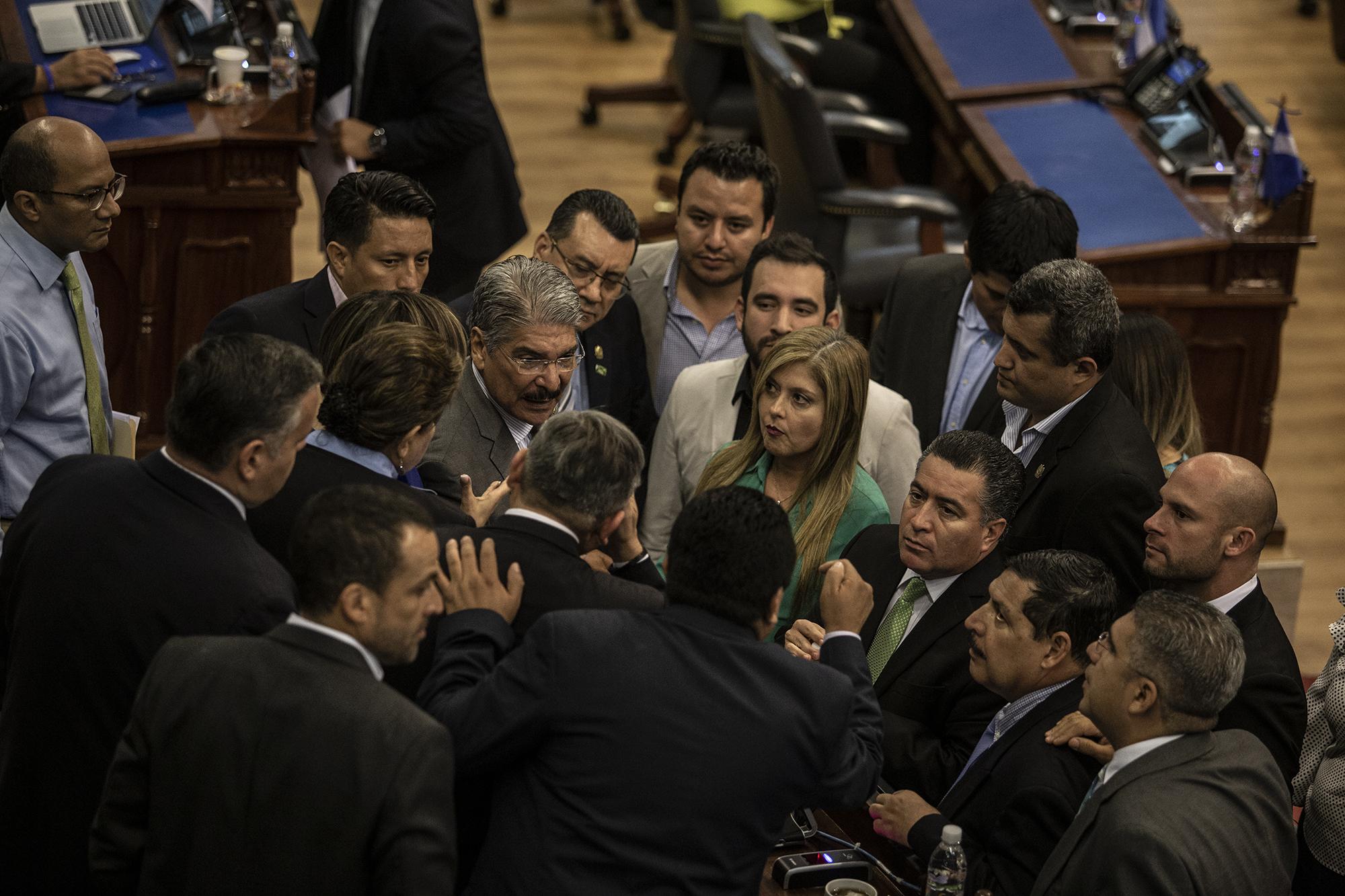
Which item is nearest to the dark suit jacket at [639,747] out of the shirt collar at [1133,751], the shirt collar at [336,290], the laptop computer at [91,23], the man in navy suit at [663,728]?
the man in navy suit at [663,728]

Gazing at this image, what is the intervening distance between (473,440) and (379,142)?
183 centimetres

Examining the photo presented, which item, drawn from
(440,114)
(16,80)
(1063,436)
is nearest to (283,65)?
A: (440,114)

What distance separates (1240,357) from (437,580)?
364 cm

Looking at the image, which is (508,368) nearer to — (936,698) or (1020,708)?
(936,698)

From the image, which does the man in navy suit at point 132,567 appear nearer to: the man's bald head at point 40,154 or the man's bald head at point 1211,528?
the man's bald head at point 40,154

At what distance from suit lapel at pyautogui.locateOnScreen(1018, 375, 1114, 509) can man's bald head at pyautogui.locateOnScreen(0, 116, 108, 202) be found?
2.02m

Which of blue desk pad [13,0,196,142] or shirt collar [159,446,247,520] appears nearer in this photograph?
shirt collar [159,446,247,520]

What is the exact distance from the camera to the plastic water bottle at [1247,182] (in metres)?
5.14

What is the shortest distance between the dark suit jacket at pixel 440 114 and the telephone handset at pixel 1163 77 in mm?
2437

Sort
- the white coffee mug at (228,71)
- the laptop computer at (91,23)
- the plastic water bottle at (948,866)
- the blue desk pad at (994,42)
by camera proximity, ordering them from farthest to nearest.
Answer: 1. the blue desk pad at (994,42)
2. the laptop computer at (91,23)
3. the white coffee mug at (228,71)
4. the plastic water bottle at (948,866)

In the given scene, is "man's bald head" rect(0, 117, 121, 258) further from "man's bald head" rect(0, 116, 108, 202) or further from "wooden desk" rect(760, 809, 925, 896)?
"wooden desk" rect(760, 809, 925, 896)

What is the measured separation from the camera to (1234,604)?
2973mm

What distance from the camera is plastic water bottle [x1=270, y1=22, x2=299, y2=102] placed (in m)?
4.99

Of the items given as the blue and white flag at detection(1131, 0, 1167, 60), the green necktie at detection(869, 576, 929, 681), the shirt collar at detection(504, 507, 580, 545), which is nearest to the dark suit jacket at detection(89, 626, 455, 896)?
the shirt collar at detection(504, 507, 580, 545)
